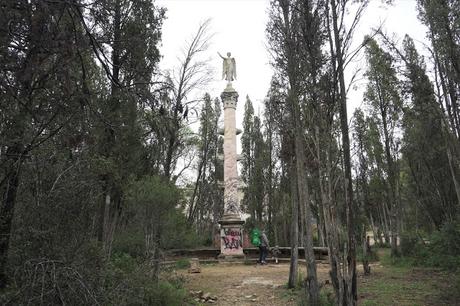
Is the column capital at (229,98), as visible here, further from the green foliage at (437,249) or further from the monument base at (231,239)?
the green foliage at (437,249)

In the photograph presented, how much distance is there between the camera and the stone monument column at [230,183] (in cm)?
2058

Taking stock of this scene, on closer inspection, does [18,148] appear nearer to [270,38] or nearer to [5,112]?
[5,112]

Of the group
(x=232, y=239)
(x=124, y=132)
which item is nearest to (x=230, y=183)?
(x=232, y=239)

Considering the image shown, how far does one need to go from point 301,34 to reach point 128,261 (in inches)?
234

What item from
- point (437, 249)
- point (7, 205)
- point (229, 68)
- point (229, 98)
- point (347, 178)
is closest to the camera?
point (7, 205)

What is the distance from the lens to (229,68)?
25.2 m

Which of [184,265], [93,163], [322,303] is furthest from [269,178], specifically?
[93,163]

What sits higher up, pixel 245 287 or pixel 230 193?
pixel 230 193

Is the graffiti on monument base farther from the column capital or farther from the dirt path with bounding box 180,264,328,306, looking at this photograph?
the column capital

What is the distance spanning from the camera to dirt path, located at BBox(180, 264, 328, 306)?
9.20 m

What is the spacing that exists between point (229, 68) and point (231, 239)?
1129cm

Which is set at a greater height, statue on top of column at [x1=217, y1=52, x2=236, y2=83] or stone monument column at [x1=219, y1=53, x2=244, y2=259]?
statue on top of column at [x1=217, y1=52, x2=236, y2=83]

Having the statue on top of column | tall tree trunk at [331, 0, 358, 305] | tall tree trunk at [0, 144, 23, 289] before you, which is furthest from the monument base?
tall tree trunk at [0, 144, 23, 289]

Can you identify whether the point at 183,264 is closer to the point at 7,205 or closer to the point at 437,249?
the point at 437,249
